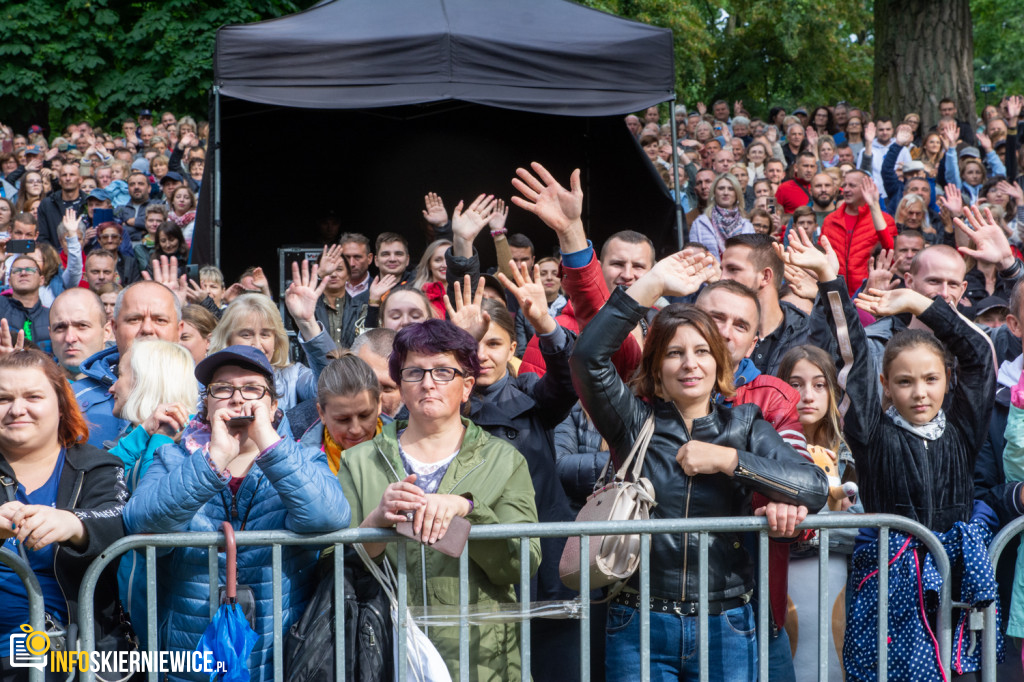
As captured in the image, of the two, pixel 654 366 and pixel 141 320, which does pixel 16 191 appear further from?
pixel 654 366

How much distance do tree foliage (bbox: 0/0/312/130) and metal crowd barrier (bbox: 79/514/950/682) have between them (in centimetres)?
1958

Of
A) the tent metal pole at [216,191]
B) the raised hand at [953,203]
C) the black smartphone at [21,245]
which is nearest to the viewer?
the raised hand at [953,203]

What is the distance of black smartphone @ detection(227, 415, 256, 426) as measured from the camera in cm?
307

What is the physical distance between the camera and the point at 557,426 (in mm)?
4102

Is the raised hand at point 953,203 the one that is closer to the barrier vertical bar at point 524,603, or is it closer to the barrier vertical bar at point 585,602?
the barrier vertical bar at point 585,602

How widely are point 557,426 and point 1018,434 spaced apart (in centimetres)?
163

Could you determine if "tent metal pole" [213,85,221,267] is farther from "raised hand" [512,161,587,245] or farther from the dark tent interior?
"raised hand" [512,161,587,245]

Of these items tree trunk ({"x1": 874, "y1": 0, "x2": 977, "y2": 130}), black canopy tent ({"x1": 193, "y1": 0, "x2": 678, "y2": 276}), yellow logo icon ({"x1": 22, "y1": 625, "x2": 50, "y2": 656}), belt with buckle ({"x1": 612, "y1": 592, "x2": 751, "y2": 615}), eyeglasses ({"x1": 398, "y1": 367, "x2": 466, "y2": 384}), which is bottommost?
yellow logo icon ({"x1": 22, "y1": 625, "x2": 50, "y2": 656})

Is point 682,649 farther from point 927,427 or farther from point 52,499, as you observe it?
point 52,499

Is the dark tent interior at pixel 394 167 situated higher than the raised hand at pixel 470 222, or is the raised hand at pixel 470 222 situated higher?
the dark tent interior at pixel 394 167

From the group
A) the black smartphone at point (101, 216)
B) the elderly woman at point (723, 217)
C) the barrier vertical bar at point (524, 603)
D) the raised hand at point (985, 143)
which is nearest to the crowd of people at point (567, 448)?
the barrier vertical bar at point (524, 603)

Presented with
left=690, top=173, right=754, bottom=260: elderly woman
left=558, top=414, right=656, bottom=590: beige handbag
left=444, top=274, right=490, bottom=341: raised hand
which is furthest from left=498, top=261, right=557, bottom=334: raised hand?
left=690, top=173, right=754, bottom=260: elderly woman

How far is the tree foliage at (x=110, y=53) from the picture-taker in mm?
21250

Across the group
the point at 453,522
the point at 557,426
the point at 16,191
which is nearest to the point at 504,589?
the point at 453,522
